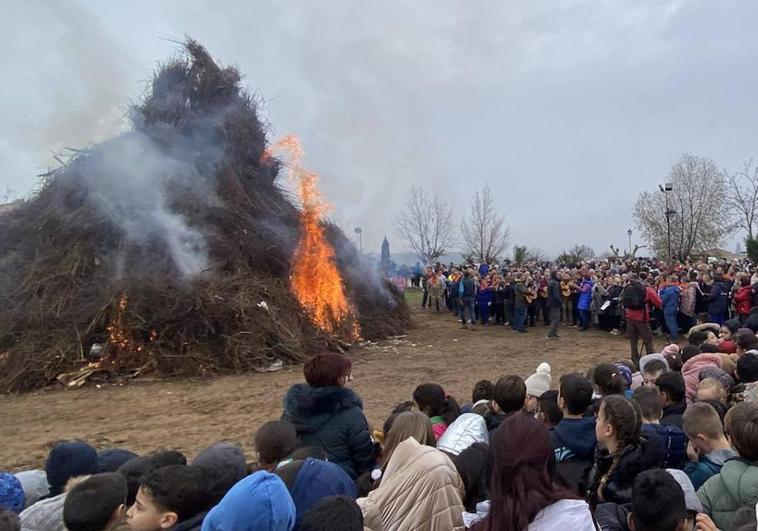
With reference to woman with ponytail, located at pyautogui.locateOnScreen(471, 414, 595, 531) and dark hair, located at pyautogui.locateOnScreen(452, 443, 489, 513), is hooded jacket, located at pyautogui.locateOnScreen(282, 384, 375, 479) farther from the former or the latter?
woman with ponytail, located at pyautogui.locateOnScreen(471, 414, 595, 531)

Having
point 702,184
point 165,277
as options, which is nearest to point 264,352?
point 165,277

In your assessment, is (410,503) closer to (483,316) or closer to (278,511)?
(278,511)

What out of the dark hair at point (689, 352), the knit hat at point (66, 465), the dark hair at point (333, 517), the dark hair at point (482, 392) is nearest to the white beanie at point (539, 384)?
the dark hair at point (482, 392)

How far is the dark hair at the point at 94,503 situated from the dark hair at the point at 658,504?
93.7 inches

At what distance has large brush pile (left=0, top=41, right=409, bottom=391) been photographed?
11453mm

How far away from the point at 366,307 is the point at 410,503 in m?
14.2

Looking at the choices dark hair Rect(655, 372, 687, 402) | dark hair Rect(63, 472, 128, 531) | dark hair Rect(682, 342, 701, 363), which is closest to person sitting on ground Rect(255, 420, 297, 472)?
dark hair Rect(63, 472, 128, 531)

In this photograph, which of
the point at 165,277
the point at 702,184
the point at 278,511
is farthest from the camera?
the point at 702,184

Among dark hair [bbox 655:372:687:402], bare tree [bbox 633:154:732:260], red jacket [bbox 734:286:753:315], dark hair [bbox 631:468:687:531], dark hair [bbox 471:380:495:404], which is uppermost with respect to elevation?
bare tree [bbox 633:154:732:260]

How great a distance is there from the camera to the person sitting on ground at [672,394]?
4004mm

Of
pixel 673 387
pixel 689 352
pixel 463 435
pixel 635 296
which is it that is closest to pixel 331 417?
pixel 463 435

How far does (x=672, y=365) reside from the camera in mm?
5637

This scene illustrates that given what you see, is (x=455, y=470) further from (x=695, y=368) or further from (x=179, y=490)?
(x=695, y=368)

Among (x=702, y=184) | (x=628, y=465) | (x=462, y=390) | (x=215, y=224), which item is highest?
(x=702, y=184)
